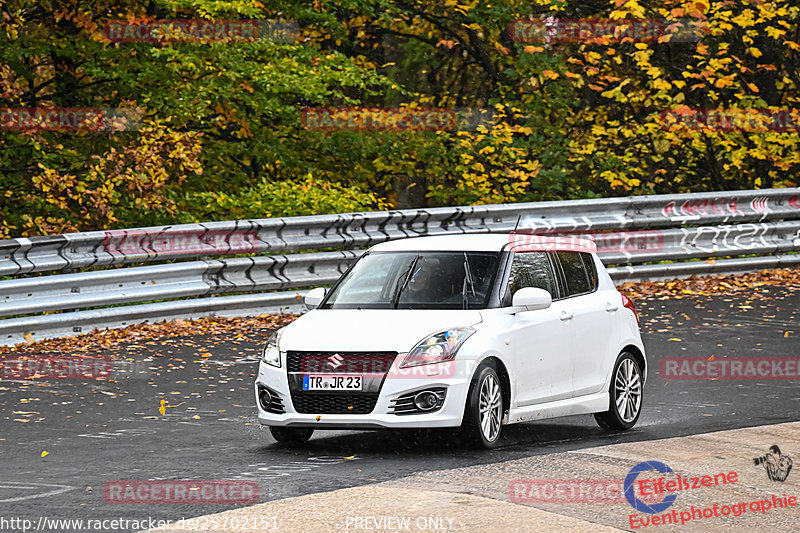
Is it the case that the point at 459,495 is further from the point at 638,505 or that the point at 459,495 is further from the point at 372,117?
the point at 372,117

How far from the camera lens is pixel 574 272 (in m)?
11.3

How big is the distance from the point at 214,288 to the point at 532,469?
8103 millimetres

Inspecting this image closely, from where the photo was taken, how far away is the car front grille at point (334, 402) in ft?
31.3

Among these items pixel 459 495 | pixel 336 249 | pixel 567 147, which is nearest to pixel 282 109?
pixel 336 249

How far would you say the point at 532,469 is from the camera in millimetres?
8766

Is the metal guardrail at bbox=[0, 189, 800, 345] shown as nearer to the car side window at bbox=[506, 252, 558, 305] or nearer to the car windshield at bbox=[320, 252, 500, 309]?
the car side window at bbox=[506, 252, 558, 305]

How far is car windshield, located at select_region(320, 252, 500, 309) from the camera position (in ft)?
34.1

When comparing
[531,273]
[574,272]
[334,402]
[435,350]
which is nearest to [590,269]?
[574,272]

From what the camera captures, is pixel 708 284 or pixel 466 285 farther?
pixel 708 284

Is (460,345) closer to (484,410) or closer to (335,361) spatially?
(484,410)

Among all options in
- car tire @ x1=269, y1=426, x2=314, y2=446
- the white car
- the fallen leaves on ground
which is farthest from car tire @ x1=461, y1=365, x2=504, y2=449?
the fallen leaves on ground

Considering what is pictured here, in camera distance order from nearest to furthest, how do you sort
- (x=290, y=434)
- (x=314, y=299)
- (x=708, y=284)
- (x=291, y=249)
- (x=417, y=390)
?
1. (x=417, y=390)
2. (x=290, y=434)
3. (x=314, y=299)
4. (x=291, y=249)
5. (x=708, y=284)

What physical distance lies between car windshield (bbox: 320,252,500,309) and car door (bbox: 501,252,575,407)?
23cm

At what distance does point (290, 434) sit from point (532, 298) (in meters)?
1.94
